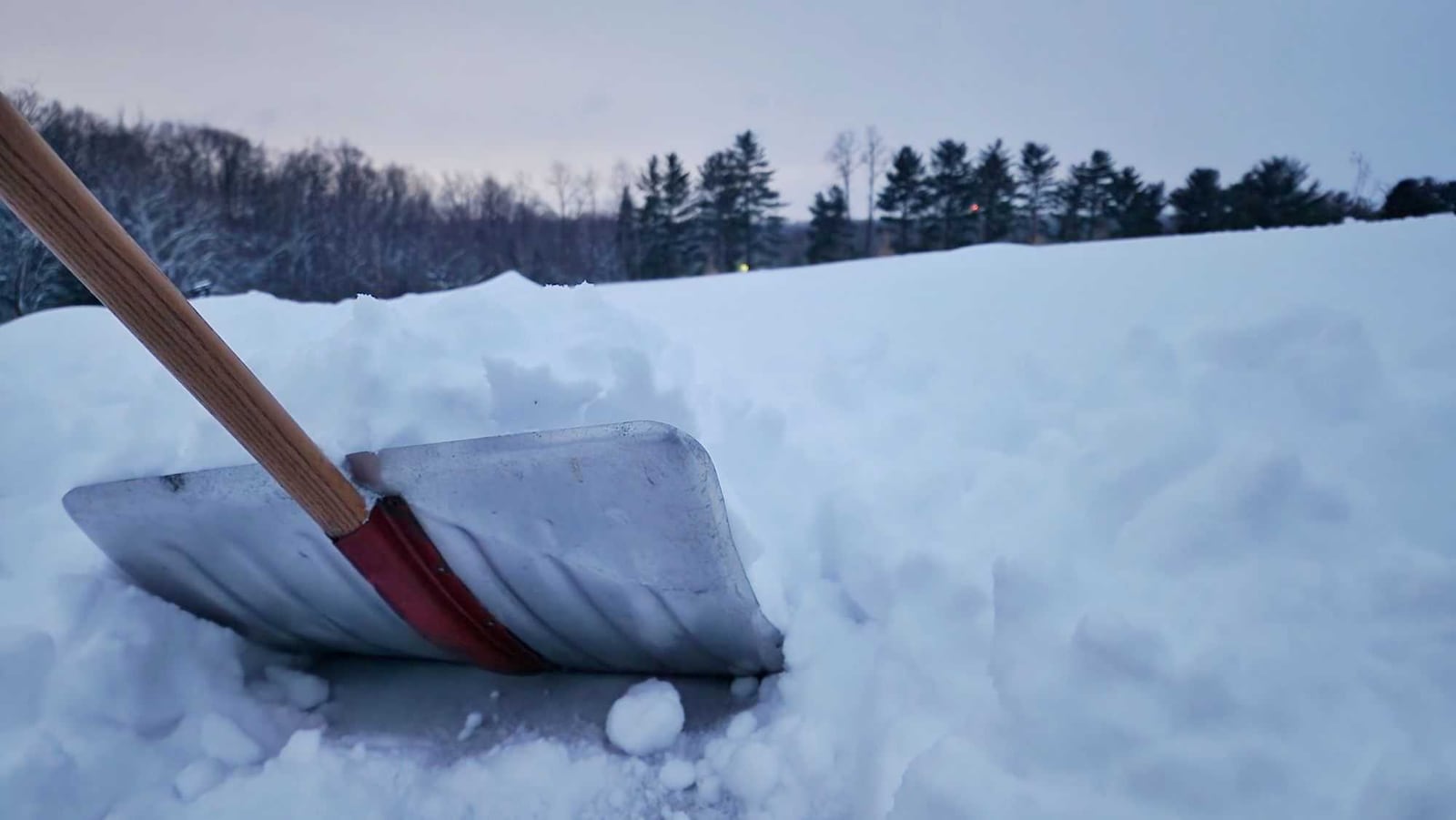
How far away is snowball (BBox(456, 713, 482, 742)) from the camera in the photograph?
157cm

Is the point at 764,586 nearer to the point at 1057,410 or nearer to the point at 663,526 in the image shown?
the point at 663,526

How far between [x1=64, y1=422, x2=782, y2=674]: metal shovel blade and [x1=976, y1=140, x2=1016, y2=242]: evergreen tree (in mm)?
31011

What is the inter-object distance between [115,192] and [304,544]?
27792mm

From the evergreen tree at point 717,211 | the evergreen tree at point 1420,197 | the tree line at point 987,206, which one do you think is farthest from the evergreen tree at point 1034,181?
the evergreen tree at point 1420,197

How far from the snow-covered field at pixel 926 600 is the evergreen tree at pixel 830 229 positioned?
29.7 meters

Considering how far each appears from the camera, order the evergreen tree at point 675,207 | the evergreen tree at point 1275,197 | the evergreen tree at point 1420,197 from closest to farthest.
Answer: the evergreen tree at point 1420,197 < the evergreen tree at point 1275,197 < the evergreen tree at point 675,207

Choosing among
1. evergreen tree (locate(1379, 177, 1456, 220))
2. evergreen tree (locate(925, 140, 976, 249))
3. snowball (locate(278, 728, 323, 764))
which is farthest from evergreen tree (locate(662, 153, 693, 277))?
snowball (locate(278, 728, 323, 764))

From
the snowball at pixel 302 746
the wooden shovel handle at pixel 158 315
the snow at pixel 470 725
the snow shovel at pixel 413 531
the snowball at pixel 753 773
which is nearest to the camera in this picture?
the wooden shovel handle at pixel 158 315

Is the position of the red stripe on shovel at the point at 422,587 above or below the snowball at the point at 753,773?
above

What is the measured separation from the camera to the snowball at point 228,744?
1472mm

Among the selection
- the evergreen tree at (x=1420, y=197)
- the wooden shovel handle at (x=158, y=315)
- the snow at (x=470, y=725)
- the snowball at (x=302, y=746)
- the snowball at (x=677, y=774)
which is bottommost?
the snow at (x=470, y=725)

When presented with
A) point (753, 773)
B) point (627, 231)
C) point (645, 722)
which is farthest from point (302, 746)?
point (627, 231)

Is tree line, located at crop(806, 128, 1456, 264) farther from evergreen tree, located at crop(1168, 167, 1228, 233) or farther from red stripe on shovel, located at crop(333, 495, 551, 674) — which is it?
red stripe on shovel, located at crop(333, 495, 551, 674)

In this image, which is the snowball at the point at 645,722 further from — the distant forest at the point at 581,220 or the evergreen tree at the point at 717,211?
the evergreen tree at the point at 717,211
